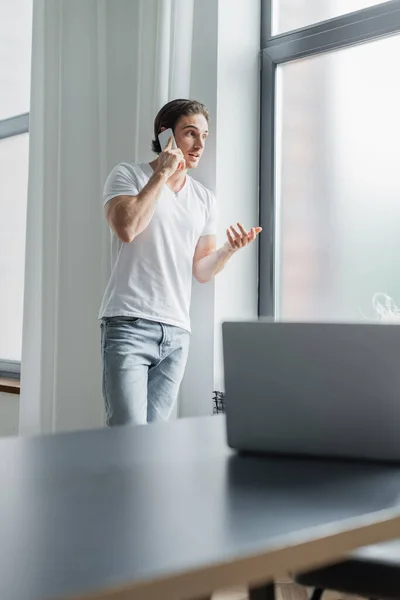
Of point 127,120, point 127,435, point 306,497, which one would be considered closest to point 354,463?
point 306,497

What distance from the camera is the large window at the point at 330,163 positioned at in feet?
9.52

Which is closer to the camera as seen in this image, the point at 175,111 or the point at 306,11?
the point at 175,111

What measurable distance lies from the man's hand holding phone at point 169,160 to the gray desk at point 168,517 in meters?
1.61

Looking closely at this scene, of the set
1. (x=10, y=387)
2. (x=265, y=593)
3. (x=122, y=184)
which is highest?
(x=122, y=184)

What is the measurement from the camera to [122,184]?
262cm

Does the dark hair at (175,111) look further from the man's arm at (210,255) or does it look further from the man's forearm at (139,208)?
the man's arm at (210,255)

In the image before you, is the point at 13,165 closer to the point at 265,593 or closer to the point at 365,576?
the point at 265,593

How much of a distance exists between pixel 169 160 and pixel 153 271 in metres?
0.36

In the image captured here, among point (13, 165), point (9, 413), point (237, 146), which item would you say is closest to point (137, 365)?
point (237, 146)

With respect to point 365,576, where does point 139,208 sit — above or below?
above

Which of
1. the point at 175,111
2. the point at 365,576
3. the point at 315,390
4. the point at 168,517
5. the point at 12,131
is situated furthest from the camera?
the point at 12,131

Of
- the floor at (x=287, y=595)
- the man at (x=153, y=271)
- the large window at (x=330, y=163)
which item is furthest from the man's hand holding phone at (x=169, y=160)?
the floor at (x=287, y=595)

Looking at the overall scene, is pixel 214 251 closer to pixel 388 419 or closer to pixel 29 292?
pixel 29 292

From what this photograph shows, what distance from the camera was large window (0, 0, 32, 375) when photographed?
454cm
